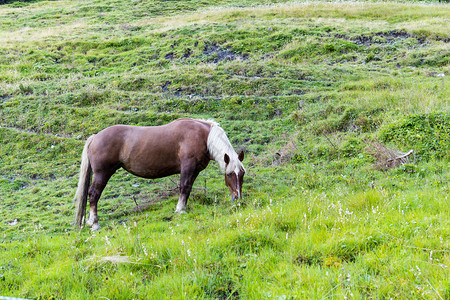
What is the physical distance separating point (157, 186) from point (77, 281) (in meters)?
5.63

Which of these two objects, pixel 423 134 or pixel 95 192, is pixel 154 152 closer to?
pixel 95 192

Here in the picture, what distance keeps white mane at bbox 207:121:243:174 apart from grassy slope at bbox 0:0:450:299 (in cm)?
91

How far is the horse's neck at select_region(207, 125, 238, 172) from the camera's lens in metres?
7.82

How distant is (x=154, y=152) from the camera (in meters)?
8.23

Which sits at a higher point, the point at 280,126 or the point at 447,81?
the point at 447,81

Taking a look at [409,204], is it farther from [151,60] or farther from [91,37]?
[91,37]

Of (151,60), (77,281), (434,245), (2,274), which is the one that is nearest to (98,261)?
(77,281)

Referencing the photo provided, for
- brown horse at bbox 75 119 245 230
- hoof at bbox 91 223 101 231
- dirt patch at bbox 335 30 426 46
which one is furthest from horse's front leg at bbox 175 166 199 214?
dirt patch at bbox 335 30 426 46

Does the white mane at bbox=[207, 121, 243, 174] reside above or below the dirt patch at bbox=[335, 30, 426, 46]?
below

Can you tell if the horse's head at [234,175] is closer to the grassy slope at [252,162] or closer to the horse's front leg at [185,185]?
the grassy slope at [252,162]

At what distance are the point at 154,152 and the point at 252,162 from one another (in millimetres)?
3529

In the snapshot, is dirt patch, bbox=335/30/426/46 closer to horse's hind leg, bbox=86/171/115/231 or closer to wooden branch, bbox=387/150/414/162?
wooden branch, bbox=387/150/414/162

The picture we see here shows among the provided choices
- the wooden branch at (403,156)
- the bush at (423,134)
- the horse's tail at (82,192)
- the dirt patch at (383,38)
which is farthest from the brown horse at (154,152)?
the dirt patch at (383,38)

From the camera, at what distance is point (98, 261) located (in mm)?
4531
